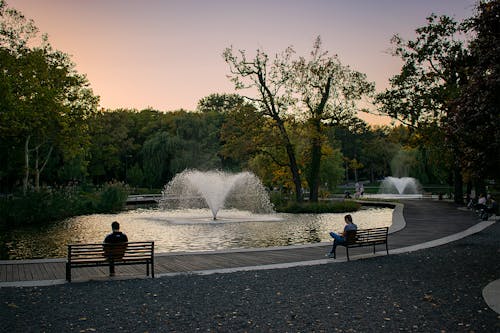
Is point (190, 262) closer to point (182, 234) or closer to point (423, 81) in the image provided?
point (182, 234)

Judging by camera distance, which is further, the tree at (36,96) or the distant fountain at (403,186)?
the distant fountain at (403,186)

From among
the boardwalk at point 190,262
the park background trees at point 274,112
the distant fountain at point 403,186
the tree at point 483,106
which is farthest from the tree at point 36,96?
the distant fountain at point 403,186

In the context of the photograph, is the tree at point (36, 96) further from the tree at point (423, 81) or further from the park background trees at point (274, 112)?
the tree at point (423, 81)

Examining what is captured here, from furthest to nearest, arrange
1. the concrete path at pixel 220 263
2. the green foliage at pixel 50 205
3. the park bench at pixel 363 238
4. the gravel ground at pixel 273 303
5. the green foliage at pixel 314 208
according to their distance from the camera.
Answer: the green foliage at pixel 314 208 < the green foliage at pixel 50 205 < the park bench at pixel 363 238 < the concrete path at pixel 220 263 < the gravel ground at pixel 273 303

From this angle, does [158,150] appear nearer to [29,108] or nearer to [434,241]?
[29,108]

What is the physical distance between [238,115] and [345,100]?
9.14 m

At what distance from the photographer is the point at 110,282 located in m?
Result: 10.4

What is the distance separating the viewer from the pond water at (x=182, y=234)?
17625 millimetres

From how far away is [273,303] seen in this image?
8594 millimetres

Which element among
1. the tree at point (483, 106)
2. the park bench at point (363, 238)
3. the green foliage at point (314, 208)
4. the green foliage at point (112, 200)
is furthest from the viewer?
the green foliage at point (112, 200)

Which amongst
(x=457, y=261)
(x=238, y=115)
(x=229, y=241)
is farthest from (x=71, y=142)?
(x=457, y=261)

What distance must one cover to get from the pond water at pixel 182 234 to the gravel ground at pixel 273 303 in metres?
6.67

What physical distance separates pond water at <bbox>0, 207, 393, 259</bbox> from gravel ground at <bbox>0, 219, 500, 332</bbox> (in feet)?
21.9

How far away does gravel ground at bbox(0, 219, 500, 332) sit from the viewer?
286 inches
